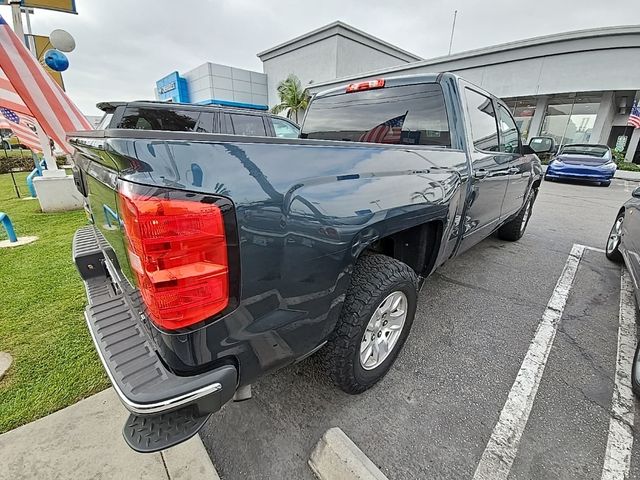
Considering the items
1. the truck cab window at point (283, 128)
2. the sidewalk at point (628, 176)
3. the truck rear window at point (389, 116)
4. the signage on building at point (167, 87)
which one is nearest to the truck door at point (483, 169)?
the truck rear window at point (389, 116)

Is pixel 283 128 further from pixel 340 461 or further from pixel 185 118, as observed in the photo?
pixel 340 461

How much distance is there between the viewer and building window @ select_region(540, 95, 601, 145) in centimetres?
1808

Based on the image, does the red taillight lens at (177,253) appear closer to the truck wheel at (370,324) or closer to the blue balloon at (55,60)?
the truck wheel at (370,324)

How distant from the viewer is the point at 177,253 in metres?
1.04

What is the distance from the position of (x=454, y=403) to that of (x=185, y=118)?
6043 millimetres

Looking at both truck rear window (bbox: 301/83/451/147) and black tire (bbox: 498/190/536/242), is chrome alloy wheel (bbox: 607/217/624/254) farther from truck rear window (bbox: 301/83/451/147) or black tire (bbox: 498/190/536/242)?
truck rear window (bbox: 301/83/451/147)

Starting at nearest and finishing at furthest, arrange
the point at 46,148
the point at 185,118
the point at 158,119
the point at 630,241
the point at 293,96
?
the point at 630,241 < the point at 158,119 < the point at 185,118 < the point at 46,148 < the point at 293,96

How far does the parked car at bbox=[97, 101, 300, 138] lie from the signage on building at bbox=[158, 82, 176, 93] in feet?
108

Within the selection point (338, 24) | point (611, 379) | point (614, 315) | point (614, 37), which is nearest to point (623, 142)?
point (614, 37)

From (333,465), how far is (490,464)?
32.7 inches

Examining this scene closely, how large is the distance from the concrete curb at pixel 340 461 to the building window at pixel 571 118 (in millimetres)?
23166

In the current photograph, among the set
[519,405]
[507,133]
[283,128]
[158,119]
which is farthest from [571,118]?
[519,405]

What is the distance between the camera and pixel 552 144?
4078 millimetres

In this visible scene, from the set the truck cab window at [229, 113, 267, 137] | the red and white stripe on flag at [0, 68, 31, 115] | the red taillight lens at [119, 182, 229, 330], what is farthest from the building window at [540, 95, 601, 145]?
the red taillight lens at [119, 182, 229, 330]
